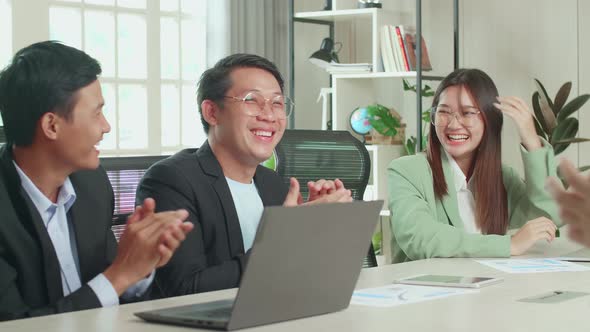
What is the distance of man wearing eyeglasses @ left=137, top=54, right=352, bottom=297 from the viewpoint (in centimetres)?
226

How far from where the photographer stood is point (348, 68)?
5160mm

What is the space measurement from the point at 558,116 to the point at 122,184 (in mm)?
2732

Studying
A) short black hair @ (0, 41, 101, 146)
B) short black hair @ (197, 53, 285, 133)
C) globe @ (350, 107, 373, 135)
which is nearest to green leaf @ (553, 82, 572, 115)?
globe @ (350, 107, 373, 135)

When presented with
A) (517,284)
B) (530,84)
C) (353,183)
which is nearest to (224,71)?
(353,183)

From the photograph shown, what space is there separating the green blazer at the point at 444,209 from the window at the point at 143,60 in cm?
206

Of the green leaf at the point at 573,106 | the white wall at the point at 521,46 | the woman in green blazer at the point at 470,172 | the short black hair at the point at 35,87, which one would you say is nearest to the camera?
the short black hair at the point at 35,87

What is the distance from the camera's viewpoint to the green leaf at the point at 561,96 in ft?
15.0

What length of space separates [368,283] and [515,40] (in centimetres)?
335

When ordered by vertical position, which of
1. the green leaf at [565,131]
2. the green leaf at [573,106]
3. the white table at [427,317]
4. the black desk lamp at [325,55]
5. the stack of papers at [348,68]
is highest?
the black desk lamp at [325,55]

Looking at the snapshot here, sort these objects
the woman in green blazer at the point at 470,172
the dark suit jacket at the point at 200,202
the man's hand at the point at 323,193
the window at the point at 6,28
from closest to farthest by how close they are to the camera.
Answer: the man's hand at the point at 323,193, the dark suit jacket at the point at 200,202, the woman in green blazer at the point at 470,172, the window at the point at 6,28

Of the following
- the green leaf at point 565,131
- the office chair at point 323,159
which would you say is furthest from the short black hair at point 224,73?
the green leaf at point 565,131

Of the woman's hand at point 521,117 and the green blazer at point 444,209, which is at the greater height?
the woman's hand at point 521,117

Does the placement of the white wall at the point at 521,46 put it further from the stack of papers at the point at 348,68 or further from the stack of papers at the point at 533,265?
the stack of papers at the point at 533,265

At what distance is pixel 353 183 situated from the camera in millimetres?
3111
